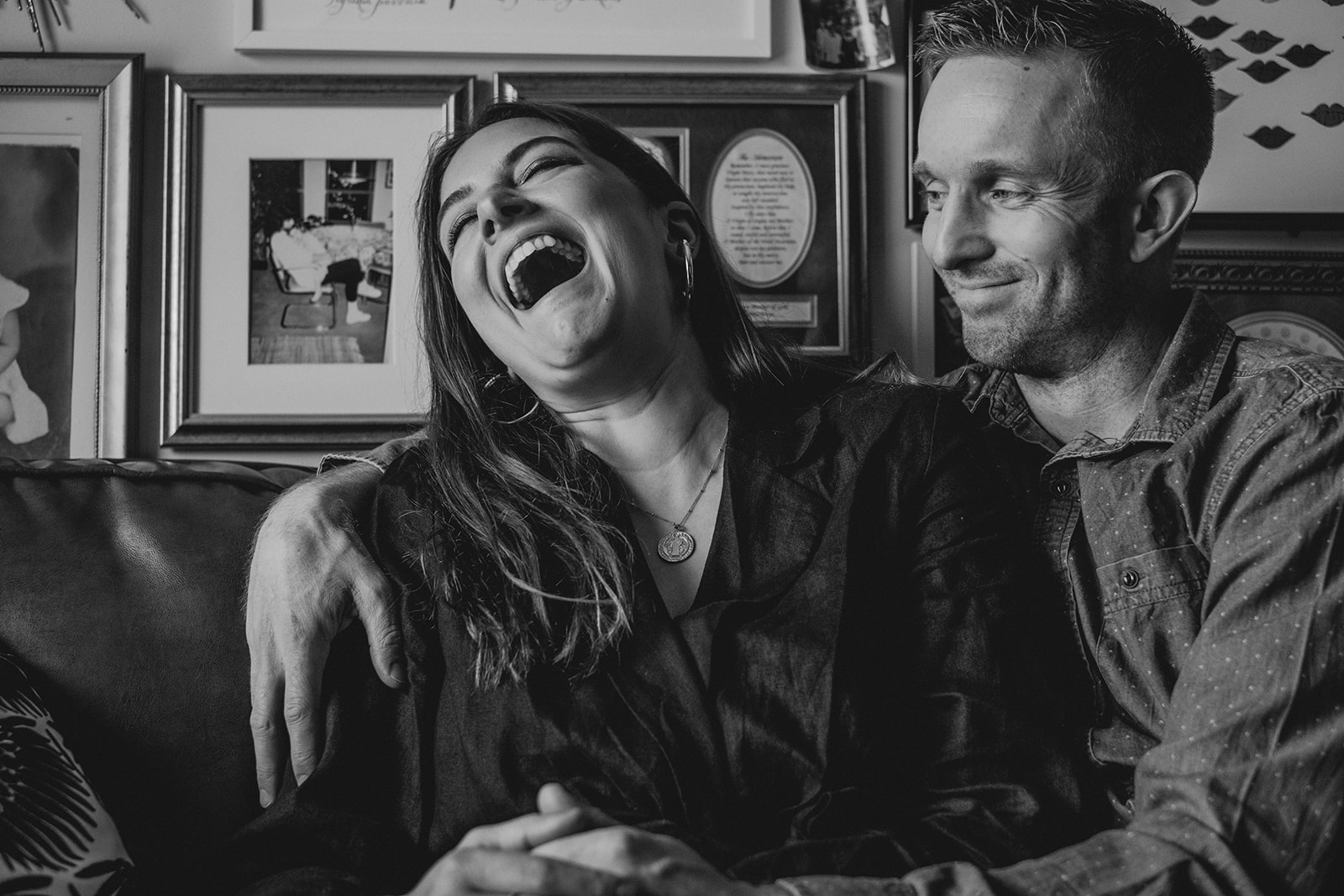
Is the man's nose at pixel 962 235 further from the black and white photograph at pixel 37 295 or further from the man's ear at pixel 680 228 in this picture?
the black and white photograph at pixel 37 295

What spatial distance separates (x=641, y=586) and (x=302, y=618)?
13.5 inches

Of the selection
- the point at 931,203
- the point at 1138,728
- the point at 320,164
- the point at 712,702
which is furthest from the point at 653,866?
the point at 320,164

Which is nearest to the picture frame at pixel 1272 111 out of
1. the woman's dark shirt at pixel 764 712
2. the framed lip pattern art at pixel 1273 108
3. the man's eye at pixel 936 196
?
the framed lip pattern art at pixel 1273 108

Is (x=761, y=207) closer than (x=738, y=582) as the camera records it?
No

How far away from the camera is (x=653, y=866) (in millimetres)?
844

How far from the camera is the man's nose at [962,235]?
127cm

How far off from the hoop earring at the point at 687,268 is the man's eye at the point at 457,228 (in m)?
0.26

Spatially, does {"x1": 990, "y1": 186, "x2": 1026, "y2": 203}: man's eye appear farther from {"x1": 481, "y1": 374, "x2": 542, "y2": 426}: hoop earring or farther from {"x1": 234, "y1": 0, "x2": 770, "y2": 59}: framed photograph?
{"x1": 234, "y1": 0, "x2": 770, "y2": 59}: framed photograph

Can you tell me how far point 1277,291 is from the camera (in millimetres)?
1881

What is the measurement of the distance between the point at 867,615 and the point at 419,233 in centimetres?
72

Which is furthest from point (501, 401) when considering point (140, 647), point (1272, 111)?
point (1272, 111)

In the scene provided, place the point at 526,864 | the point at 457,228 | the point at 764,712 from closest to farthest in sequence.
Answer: the point at 526,864, the point at 764,712, the point at 457,228

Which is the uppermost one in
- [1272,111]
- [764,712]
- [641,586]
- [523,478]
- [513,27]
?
[513,27]

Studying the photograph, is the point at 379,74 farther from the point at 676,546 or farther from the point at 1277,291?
the point at 1277,291
